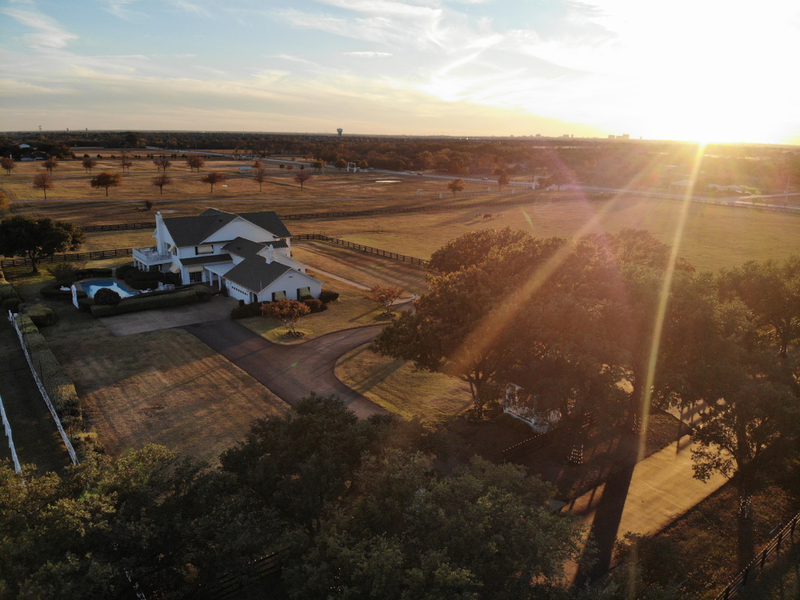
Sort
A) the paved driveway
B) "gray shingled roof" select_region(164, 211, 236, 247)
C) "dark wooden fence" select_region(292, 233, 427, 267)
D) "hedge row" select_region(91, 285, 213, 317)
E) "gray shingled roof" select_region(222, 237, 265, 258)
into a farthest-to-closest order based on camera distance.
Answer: "dark wooden fence" select_region(292, 233, 427, 267) < "gray shingled roof" select_region(164, 211, 236, 247) < "gray shingled roof" select_region(222, 237, 265, 258) < "hedge row" select_region(91, 285, 213, 317) < the paved driveway

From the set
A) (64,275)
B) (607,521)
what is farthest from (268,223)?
(607,521)

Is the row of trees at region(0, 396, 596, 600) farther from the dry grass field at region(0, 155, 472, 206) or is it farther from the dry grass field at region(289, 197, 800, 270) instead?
the dry grass field at region(0, 155, 472, 206)

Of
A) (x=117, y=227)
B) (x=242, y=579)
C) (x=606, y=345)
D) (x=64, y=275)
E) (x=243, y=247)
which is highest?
(x=606, y=345)

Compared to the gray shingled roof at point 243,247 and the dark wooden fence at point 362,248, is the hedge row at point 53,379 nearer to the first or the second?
the gray shingled roof at point 243,247

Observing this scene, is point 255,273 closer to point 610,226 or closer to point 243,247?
point 243,247

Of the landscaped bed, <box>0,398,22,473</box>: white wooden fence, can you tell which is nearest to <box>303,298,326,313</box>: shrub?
the landscaped bed
